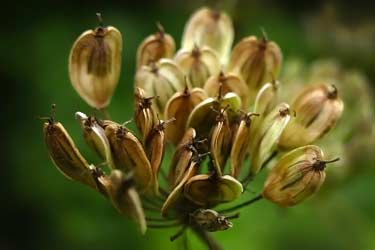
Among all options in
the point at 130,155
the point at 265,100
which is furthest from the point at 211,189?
the point at 265,100

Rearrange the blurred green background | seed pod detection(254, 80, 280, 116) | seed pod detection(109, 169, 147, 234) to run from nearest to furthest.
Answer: seed pod detection(109, 169, 147, 234) < seed pod detection(254, 80, 280, 116) < the blurred green background

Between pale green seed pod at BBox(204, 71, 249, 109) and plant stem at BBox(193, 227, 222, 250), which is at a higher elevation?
pale green seed pod at BBox(204, 71, 249, 109)

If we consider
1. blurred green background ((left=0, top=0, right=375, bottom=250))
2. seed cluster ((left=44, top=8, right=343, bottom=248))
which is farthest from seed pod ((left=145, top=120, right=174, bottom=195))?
blurred green background ((left=0, top=0, right=375, bottom=250))

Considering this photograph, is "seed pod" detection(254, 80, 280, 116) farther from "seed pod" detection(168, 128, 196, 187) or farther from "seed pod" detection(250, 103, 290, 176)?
"seed pod" detection(168, 128, 196, 187)

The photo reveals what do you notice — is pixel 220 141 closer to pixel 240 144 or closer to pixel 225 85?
pixel 240 144

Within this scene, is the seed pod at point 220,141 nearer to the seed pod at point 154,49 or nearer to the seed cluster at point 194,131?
the seed cluster at point 194,131

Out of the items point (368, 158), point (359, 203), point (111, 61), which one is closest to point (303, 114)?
point (111, 61)
